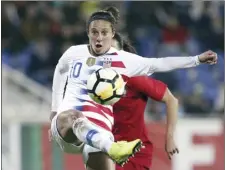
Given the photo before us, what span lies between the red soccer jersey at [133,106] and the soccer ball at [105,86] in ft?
1.28

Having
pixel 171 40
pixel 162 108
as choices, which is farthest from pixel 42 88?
pixel 171 40

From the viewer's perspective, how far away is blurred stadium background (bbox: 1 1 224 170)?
1077 cm

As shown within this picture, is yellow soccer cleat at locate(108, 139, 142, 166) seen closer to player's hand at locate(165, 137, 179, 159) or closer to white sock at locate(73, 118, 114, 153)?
white sock at locate(73, 118, 114, 153)

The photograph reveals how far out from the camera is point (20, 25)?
13453mm

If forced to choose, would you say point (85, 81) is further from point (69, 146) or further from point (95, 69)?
point (69, 146)

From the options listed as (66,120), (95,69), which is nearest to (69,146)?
(66,120)

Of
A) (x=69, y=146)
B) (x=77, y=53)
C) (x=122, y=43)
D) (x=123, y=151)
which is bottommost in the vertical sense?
(x=123, y=151)

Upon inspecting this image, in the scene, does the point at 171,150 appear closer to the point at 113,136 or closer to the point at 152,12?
the point at 113,136

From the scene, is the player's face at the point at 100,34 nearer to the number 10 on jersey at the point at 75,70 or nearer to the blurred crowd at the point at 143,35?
the number 10 on jersey at the point at 75,70

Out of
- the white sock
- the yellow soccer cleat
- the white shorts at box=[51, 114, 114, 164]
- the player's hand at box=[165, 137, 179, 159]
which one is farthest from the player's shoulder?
the yellow soccer cleat

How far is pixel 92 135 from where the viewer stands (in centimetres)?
624

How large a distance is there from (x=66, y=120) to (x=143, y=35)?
706 centimetres

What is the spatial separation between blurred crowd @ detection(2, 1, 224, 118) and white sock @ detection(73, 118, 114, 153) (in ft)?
19.8

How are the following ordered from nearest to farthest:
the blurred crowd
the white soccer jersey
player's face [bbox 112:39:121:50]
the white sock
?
1. the white sock
2. the white soccer jersey
3. player's face [bbox 112:39:121:50]
4. the blurred crowd
